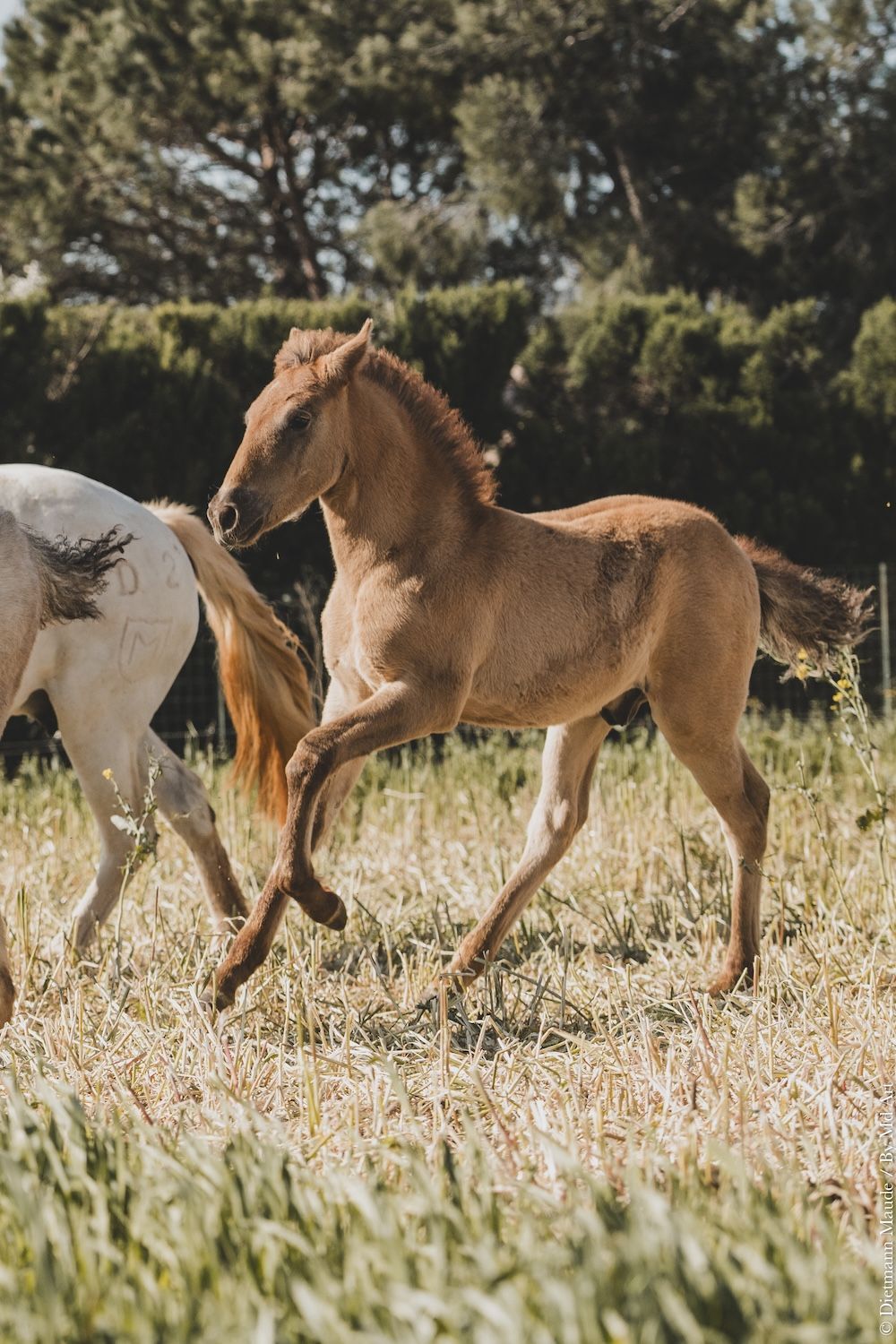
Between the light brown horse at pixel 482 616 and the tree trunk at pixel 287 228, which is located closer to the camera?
the light brown horse at pixel 482 616

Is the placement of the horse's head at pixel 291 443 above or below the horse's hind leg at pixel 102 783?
above

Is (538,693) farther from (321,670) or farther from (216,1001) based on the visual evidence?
(321,670)

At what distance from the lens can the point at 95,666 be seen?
15.3 ft

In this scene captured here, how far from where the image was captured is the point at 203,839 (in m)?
4.91

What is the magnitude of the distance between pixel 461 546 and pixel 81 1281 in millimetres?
2437

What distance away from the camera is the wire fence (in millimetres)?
9322

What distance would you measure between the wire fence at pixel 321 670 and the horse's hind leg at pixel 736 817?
3951 millimetres

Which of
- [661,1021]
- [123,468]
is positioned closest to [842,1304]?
[661,1021]

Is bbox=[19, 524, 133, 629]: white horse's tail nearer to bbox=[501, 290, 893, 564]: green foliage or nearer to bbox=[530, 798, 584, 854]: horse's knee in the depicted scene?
bbox=[530, 798, 584, 854]: horse's knee

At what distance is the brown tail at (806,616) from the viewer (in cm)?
463

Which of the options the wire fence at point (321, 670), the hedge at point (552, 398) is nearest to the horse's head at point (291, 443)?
the wire fence at point (321, 670)

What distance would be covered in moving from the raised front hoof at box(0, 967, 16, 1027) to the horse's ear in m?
1.75

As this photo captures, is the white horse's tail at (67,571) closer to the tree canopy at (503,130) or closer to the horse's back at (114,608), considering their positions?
the horse's back at (114,608)

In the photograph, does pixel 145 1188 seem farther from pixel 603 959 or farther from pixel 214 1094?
pixel 603 959
